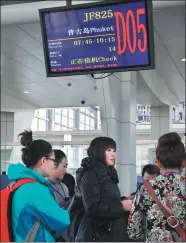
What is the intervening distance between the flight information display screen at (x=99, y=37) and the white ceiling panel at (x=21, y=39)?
4235 millimetres

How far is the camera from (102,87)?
10266 mm

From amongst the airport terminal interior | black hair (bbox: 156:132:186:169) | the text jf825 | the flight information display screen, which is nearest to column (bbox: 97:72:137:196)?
the airport terminal interior

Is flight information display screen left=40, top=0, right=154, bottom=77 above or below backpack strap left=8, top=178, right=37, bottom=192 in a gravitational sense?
above

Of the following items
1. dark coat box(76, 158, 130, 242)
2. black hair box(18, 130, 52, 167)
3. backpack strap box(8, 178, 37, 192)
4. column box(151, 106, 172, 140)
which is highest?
column box(151, 106, 172, 140)

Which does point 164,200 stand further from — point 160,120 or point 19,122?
point 19,122

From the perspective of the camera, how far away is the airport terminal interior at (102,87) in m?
6.84

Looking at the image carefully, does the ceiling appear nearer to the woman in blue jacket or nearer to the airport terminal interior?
the airport terminal interior

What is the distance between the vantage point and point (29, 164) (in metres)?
2.97

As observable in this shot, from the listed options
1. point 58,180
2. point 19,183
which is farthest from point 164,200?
point 58,180

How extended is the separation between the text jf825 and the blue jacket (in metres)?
2.62

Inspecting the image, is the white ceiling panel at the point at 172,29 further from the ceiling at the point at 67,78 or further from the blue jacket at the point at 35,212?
the blue jacket at the point at 35,212

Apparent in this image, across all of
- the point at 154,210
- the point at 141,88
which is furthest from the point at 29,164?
the point at 141,88

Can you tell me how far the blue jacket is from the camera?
2.61m

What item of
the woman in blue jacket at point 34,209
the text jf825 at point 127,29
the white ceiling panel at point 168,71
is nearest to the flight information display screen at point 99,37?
the text jf825 at point 127,29
